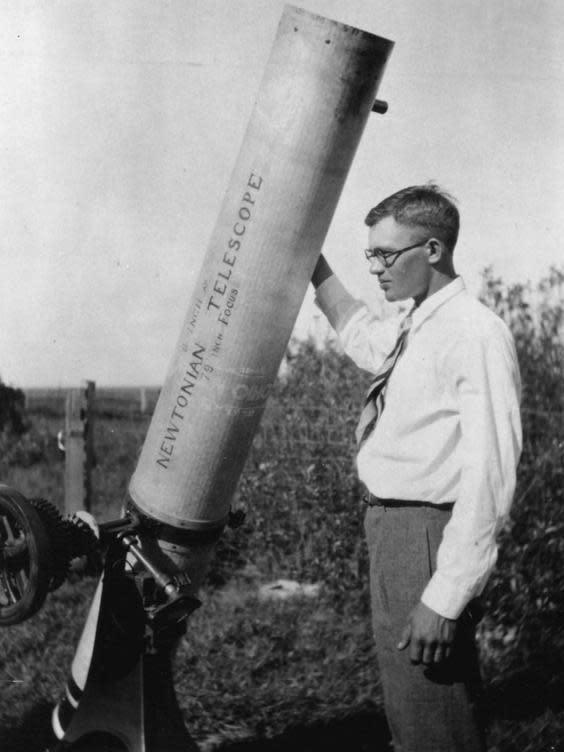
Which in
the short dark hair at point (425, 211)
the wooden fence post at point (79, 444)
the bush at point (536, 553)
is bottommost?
the wooden fence post at point (79, 444)

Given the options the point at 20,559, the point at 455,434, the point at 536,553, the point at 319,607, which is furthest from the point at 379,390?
the point at 319,607

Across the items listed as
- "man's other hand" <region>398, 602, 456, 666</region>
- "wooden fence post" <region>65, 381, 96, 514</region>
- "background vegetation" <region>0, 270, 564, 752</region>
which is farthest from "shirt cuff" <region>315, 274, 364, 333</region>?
"wooden fence post" <region>65, 381, 96, 514</region>

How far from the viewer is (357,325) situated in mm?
2807

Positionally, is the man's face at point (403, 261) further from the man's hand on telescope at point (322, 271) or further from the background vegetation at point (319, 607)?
the background vegetation at point (319, 607)

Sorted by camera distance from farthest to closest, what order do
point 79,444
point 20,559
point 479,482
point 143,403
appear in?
1. point 143,403
2. point 79,444
3. point 20,559
4. point 479,482

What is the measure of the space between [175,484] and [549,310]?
2.39 metres

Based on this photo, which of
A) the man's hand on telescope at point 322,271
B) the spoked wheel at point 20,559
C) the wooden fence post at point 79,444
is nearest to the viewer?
the spoked wheel at point 20,559

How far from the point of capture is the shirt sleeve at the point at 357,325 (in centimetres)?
277

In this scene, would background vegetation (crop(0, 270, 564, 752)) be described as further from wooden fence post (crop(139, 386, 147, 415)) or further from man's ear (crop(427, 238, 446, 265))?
wooden fence post (crop(139, 386, 147, 415))

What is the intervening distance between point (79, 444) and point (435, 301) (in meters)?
3.35

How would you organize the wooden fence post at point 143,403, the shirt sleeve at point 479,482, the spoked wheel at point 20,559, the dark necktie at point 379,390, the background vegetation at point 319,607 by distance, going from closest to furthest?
the shirt sleeve at point 479,482 → the spoked wheel at point 20,559 → the dark necktie at point 379,390 → the background vegetation at point 319,607 → the wooden fence post at point 143,403

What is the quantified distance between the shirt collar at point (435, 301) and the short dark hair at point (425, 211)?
0.13 m

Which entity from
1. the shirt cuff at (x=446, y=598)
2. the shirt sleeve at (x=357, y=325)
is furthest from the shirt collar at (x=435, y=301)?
the shirt cuff at (x=446, y=598)

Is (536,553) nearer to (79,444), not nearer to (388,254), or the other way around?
(388,254)
